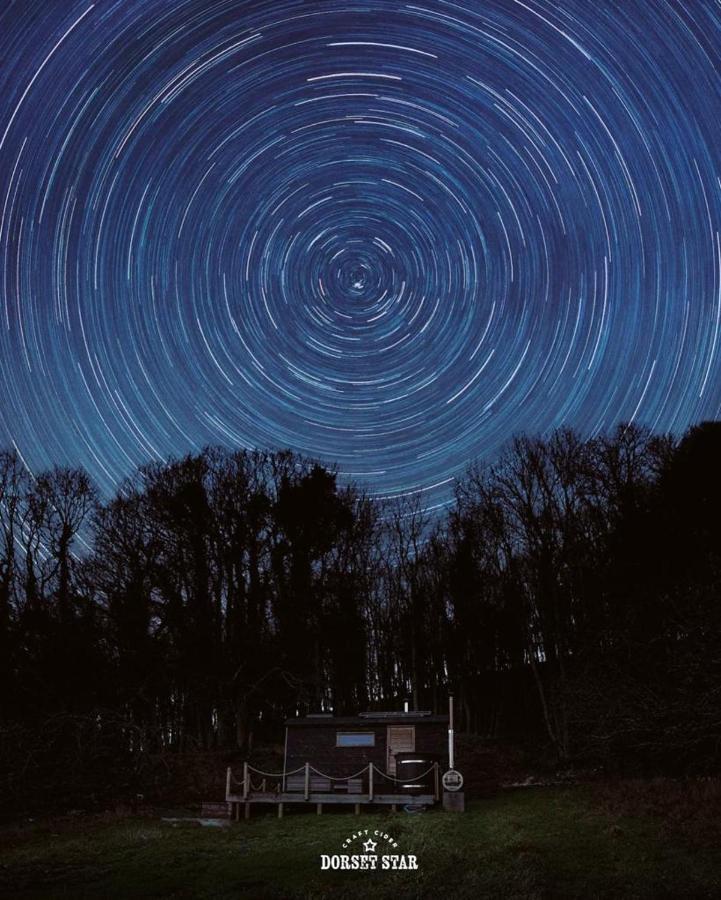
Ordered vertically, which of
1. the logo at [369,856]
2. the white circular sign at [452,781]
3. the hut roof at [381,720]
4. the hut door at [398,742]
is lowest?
the logo at [369,856]

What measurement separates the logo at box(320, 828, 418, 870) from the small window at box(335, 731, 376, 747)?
879cm

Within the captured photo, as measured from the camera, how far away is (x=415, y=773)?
24.0 m

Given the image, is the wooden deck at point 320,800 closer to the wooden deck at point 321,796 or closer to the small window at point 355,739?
the wooden deck at point 321,796

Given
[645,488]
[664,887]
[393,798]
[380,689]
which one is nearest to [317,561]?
[380,689]

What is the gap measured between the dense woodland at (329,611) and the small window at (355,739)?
6.18 metres

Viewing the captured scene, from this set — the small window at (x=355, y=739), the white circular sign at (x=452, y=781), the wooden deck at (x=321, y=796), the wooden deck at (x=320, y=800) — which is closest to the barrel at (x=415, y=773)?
the wooden deck at (x=321, y=796)

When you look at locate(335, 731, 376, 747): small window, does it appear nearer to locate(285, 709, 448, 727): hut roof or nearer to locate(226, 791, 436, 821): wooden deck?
locate(285, 709, 448, 727): hut roof

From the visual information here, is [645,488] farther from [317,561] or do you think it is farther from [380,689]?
[380,689]

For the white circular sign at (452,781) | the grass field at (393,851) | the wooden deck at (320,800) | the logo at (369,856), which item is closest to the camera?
the grass field at (393,851)

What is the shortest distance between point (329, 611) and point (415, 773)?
61.1 feet

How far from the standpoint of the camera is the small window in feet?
87.0

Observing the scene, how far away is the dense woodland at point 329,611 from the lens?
2416cm

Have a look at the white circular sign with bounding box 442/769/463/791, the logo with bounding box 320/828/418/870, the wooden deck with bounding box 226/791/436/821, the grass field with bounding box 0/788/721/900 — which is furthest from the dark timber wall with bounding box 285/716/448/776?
the logo with bounding box 320/828/418/870

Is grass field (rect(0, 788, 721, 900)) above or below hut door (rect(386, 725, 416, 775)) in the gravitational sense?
below
